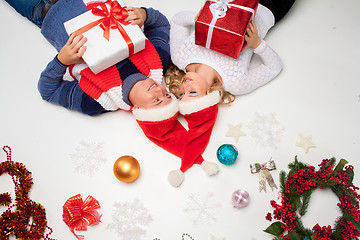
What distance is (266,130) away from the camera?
148 centimetres

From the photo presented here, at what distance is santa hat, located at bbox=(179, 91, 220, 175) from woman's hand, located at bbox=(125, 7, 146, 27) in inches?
16.7

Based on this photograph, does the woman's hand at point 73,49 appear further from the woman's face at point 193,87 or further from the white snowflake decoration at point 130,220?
the white snowflake decoration at point 130,220

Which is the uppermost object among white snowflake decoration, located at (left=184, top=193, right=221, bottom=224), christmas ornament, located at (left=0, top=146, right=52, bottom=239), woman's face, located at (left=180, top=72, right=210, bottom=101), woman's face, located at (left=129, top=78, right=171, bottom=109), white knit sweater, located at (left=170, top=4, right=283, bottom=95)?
white knit sweater, located at (left=170, top=4, right=283, bottom=95)

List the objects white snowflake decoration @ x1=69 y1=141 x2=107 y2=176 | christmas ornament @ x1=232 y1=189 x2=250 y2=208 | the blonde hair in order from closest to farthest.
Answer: christmas ornament @ x1=232 y1=189 x2=250 y2=208
white snowflake decoration @ x1=69 y1=141 x2=107 y2=176
the blonde hair

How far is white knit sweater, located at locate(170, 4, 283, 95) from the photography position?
146 centimetres

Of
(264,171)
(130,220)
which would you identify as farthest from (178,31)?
(130,220)

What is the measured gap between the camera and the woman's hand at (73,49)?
1328mm

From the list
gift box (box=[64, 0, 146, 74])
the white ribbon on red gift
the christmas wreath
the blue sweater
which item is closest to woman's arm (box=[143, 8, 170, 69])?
the blue sweater

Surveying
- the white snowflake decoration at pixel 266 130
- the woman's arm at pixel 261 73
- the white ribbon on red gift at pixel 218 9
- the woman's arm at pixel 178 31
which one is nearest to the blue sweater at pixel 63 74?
the woman's arm at pixel 178 31

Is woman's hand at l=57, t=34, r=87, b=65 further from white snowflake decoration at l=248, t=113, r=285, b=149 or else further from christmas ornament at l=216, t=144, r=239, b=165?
white snowflake decoration at l=248, t=113, r=285, b=149

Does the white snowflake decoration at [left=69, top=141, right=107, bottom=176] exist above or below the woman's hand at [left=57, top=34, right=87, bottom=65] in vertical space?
below

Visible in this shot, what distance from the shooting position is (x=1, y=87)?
5.24 ft

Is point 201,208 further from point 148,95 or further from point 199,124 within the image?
point 148,95

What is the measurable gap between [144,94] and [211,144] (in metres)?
0.38
